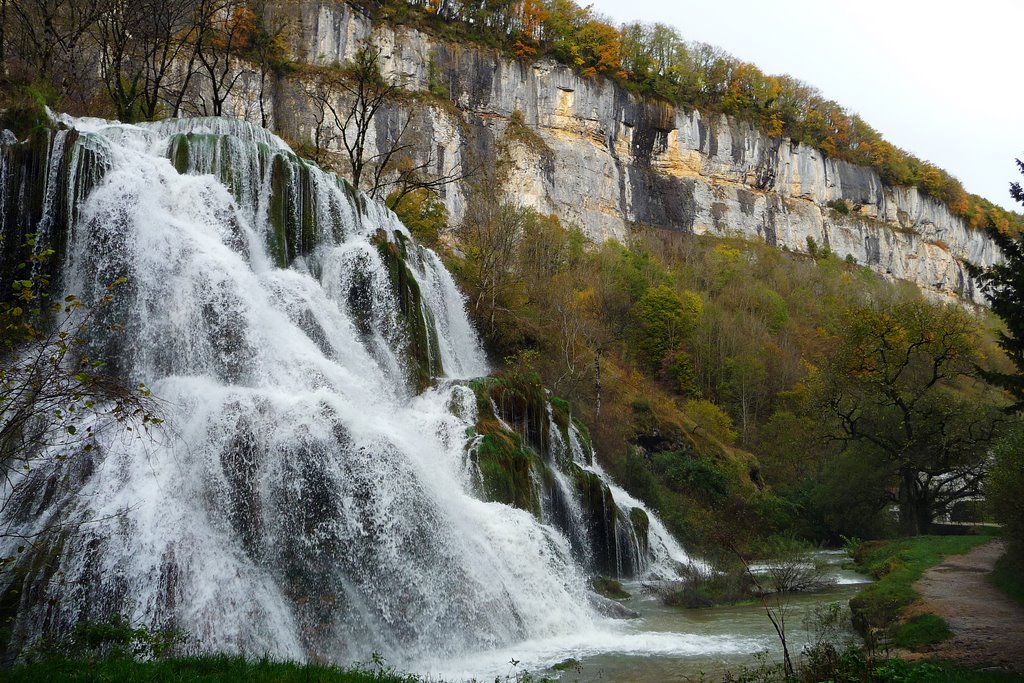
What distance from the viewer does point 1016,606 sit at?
→ 38.8ft

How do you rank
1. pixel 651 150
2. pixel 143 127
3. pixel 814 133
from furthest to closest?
pixel 814 133 → pixel 651 150 → pixel 143 127

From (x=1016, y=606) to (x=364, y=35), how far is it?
5655 centimetres

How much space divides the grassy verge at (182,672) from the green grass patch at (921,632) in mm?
6771

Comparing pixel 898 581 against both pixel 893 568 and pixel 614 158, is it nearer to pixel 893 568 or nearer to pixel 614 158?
pixel 893 568

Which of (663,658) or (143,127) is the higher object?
(143,127)

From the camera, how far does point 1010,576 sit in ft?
43.8

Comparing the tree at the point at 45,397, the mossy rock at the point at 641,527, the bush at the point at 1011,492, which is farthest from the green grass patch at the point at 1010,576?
the tree at the point at 45,397

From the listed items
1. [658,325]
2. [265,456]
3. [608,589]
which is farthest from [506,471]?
[658,325]

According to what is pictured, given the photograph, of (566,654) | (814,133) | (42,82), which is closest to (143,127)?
(42,82)

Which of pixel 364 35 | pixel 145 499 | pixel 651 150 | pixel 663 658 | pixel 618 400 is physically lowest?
pixel 663 658

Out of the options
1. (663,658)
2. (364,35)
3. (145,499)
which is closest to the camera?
(145,499)

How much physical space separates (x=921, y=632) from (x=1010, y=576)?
12.7ft

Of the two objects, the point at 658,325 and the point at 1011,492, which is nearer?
the point at 1011,492

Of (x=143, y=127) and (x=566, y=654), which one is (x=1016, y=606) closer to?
(x=566, y=654)
